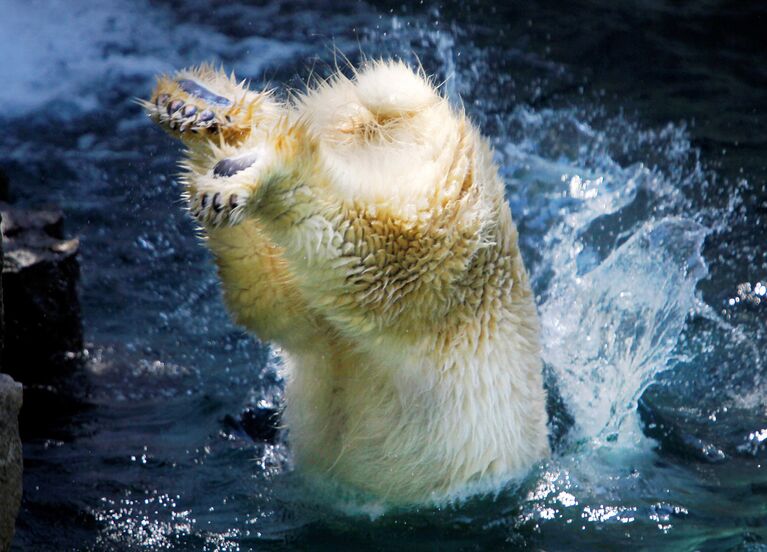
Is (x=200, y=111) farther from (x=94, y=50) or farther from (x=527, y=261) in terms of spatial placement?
(x=94, y=50)

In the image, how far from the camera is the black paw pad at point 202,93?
306 centimetres

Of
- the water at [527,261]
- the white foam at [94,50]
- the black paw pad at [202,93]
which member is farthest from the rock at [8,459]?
the white foam at [94,50]

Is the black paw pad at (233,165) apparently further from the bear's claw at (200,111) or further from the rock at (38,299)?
the rock at (38,299)

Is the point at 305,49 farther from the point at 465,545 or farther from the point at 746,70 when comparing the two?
the point at 465,545

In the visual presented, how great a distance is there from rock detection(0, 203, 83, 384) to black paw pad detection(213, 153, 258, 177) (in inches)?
90.2

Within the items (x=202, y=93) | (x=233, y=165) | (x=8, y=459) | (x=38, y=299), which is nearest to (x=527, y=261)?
(x=38, y=299)

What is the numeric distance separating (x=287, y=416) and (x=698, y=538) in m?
1.50

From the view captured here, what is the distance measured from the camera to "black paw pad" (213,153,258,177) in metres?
2.68

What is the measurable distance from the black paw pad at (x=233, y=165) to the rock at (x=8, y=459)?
0.78 meters

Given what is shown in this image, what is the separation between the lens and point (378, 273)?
3045 mm

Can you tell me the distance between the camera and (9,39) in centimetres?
805

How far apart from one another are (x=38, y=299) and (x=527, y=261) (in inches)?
105

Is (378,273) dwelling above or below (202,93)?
below

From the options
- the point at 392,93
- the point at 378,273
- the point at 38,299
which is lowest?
the point at 38,299
